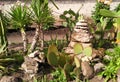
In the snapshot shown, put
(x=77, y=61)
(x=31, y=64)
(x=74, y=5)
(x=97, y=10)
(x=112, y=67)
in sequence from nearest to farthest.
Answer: (x=77, y=61), (x=31, y=64), (x=112, y=67), (x=97, y=10), (x=74, y=5)

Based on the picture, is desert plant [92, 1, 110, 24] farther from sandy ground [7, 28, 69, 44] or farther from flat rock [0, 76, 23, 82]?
flat rock [0, 76, 23, 82]

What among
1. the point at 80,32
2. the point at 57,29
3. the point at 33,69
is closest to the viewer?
the point at 33,69

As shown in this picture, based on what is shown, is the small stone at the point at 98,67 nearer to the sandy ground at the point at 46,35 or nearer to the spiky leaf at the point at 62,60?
the spiky leaf at the point at 62,60

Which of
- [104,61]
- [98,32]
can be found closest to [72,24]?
[98,32]

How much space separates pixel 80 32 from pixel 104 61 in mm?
→ 636

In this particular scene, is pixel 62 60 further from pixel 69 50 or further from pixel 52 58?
pixel 69 50

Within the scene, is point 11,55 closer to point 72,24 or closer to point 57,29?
point 72,24

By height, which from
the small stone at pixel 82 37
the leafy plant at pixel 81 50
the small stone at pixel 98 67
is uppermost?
the small stone at pixel 82 37

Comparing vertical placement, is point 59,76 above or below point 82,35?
below

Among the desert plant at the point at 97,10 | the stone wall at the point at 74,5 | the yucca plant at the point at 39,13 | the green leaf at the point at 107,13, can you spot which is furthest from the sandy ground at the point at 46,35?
the green leaf at the point at 107,13

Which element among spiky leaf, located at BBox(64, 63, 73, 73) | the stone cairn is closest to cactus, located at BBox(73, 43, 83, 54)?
the stone cairn

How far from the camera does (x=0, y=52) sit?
6.33 metres

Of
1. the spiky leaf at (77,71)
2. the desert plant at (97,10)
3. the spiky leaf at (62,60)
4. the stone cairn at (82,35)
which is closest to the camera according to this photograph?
the spiky leaf at (77,71)

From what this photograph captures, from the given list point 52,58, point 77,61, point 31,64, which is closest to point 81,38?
point 77,61
